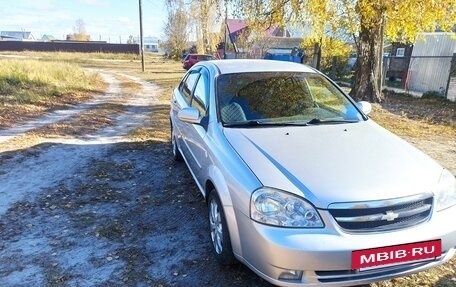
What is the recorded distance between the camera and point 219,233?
300cm

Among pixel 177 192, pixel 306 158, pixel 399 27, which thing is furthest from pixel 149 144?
pixel 399 27

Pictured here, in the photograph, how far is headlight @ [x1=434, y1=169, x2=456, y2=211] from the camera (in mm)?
2562

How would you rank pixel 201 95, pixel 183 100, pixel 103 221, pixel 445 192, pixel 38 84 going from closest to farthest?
pixel 445 192 < pixel 103 221 < pixel 201 95 < pixel 183 100 < pixel 38 84

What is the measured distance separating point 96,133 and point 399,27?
9.15 metres

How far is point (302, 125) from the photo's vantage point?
3.43 meters

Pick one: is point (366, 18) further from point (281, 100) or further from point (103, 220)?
point (103, 220)

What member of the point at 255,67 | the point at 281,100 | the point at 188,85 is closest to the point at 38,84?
the point at 188,85

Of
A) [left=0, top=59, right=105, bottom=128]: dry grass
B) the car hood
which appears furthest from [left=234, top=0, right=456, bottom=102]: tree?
the car hood

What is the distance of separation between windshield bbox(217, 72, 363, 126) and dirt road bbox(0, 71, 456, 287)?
49.7 inches

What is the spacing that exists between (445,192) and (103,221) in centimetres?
313

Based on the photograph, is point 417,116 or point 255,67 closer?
point 255,67

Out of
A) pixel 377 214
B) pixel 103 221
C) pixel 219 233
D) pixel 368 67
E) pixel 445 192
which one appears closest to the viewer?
pixel 377 214

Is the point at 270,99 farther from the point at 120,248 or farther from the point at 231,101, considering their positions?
the point at 120,248

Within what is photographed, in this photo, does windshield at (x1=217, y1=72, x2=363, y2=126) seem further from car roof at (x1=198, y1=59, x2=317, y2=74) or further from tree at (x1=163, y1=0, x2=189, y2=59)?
tree at (x1=163, y1=0, x2=189, y2=59)
